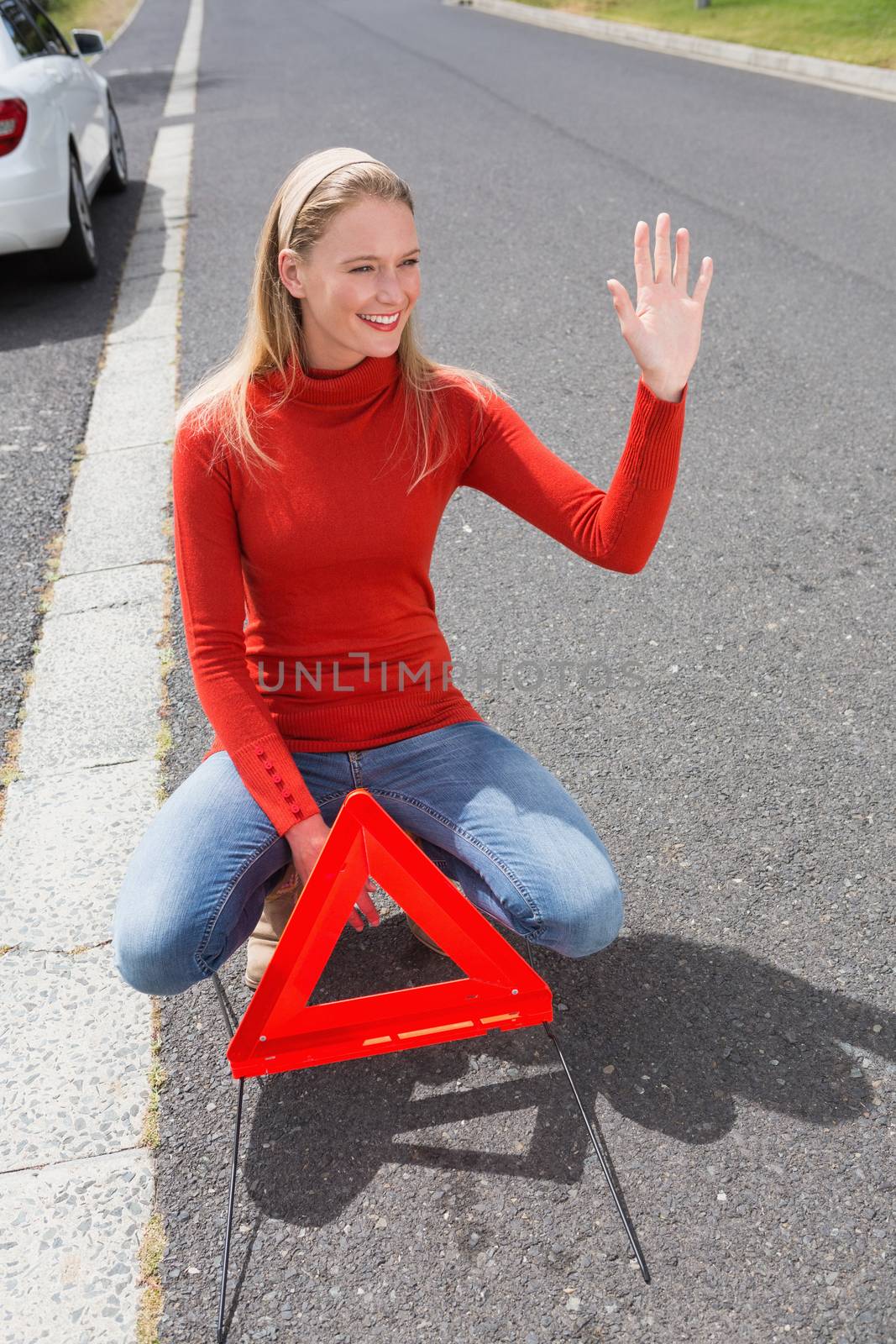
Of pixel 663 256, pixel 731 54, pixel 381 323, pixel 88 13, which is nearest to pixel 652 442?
pixel 663 256

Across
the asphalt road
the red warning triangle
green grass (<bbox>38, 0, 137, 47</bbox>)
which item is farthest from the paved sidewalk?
green grass (<bbox>38, 0, 137, 47</bbox>)

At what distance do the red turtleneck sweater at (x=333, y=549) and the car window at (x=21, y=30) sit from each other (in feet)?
18.2

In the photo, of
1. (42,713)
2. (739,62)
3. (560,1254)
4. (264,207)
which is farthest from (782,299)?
(739,62)

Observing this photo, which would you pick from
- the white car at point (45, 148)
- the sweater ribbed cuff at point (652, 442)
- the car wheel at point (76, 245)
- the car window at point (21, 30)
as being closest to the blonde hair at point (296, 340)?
the sweater ribbed cuff at point (652, 442)

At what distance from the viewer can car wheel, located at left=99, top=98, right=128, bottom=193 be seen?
846cm

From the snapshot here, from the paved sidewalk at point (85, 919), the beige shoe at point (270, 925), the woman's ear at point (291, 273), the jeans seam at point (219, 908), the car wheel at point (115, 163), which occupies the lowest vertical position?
the car wheel at point (115, 163)

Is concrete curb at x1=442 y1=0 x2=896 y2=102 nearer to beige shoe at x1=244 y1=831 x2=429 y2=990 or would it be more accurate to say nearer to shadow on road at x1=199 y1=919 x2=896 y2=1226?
shadow on road at x1=199 y1=919 x2=896 y2=1226

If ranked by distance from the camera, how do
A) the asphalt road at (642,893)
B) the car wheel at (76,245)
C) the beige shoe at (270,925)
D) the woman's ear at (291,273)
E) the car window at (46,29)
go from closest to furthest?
1. the asphalt road at (642,893)
2. the woman's ear at (291,273)
3. the beige shoe at (270,925)
4. the car wheel at (76,245)
5. the car window at (46,29)

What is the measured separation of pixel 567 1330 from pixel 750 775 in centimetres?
149

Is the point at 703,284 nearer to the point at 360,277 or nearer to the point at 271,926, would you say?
the point at 360,277

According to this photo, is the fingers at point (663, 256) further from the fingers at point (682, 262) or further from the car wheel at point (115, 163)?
the car wheel at point (115, 163)

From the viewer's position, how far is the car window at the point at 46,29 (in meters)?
7.61

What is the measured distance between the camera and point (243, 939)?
2.38m

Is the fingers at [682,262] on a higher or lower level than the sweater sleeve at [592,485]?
higher
